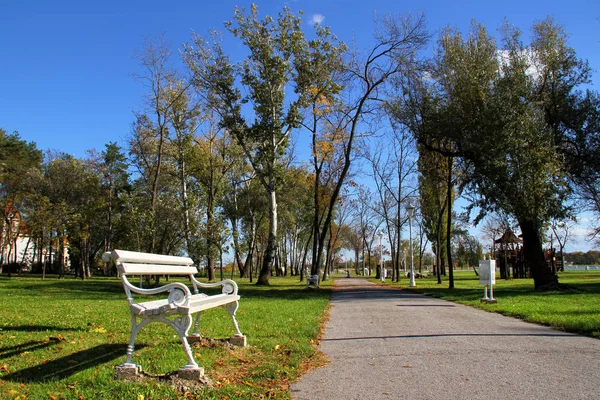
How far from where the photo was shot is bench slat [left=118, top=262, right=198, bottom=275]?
5.12 m

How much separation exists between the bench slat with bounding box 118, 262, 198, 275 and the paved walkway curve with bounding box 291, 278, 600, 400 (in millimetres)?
2142

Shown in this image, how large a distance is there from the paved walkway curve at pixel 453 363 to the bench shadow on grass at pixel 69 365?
91.6 inches

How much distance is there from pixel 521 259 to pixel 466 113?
2722 cm

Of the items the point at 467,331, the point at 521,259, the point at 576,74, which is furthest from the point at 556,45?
the point at 521,259

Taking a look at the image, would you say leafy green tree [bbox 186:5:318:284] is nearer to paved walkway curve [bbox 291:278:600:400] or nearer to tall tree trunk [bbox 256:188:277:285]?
tall tree trunk [bbox 256:188:277:285]

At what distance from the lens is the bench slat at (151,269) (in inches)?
202

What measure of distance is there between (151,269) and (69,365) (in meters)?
1.35

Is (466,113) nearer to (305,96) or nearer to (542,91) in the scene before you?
(542,91)

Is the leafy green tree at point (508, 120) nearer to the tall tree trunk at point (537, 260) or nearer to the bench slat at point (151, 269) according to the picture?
the tall tree trunk at point (537, 260)

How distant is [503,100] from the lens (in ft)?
63.3

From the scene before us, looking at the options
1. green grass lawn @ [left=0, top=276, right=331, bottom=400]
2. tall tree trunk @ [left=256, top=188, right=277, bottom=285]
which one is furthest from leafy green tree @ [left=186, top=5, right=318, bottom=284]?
green grass lawn @ [left=0, top=276, right=331, bottom=400]

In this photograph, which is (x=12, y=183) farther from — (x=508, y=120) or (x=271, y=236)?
(x=508, y=120)

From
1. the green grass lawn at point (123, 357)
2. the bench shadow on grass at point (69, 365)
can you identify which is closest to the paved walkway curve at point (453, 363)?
the green grass lawn at point (123, 357)

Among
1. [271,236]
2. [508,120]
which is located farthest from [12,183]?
[508,120]
